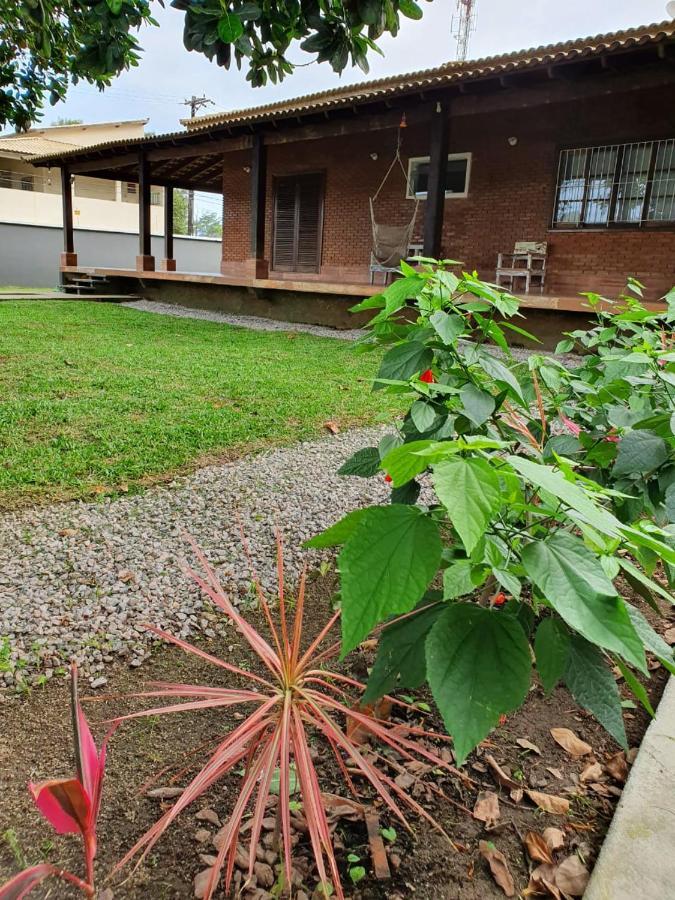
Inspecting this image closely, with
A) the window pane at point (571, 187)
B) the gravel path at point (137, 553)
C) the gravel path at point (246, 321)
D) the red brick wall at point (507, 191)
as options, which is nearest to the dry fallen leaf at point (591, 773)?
the gravel path at point (137, 553)

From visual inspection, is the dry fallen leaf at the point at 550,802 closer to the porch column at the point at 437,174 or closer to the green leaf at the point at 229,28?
the green leaf at the point at 229,28

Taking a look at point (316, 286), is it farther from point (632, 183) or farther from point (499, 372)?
point (499, 372)

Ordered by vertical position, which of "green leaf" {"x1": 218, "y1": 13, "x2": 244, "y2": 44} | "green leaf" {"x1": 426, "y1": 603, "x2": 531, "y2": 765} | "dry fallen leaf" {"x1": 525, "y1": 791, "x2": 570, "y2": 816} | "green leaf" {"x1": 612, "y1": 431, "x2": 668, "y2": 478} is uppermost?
"green leaf" {"x1": 218, "y1": 13, "x2": 244, "y2": 44}

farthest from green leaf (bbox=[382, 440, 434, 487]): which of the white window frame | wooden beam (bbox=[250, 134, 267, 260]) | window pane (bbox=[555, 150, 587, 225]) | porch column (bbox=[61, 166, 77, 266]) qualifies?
porch column (bbox=[61, 166, 77, 266])

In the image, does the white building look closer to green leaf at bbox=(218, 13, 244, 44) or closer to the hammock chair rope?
the hammock chair rope

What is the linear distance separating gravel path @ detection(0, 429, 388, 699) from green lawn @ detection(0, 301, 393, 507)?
31cm

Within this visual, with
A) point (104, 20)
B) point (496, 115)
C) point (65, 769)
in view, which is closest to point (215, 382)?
point (104, 20)

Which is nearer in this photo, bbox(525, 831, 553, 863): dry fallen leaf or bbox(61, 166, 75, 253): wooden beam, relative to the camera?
bbox(525, 831, 553, 863): dry fallen leaf

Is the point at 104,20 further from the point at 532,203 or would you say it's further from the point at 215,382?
the point at 532,203

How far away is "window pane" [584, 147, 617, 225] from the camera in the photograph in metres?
9.42

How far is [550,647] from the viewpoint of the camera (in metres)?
0.89

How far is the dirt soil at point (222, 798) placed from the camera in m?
1.13

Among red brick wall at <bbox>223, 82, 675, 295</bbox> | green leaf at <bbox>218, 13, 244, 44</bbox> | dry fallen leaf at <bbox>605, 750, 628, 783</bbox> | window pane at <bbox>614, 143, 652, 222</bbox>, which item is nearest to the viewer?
dry fallen leaf at <bbox>605, 750, 628, 783</bbox>

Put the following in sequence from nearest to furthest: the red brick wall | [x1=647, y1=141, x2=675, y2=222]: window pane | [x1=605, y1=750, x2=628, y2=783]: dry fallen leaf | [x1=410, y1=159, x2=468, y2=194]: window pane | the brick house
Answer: [x1=605, y1=750, x2=628, y2=783]: dry fallen leaf, the brick house, [x1=647, y1=141, x2=675, y2=222]: window pane, the red brick wall, [x1=410, y1=159, x2=468, y2=194]: window pane
